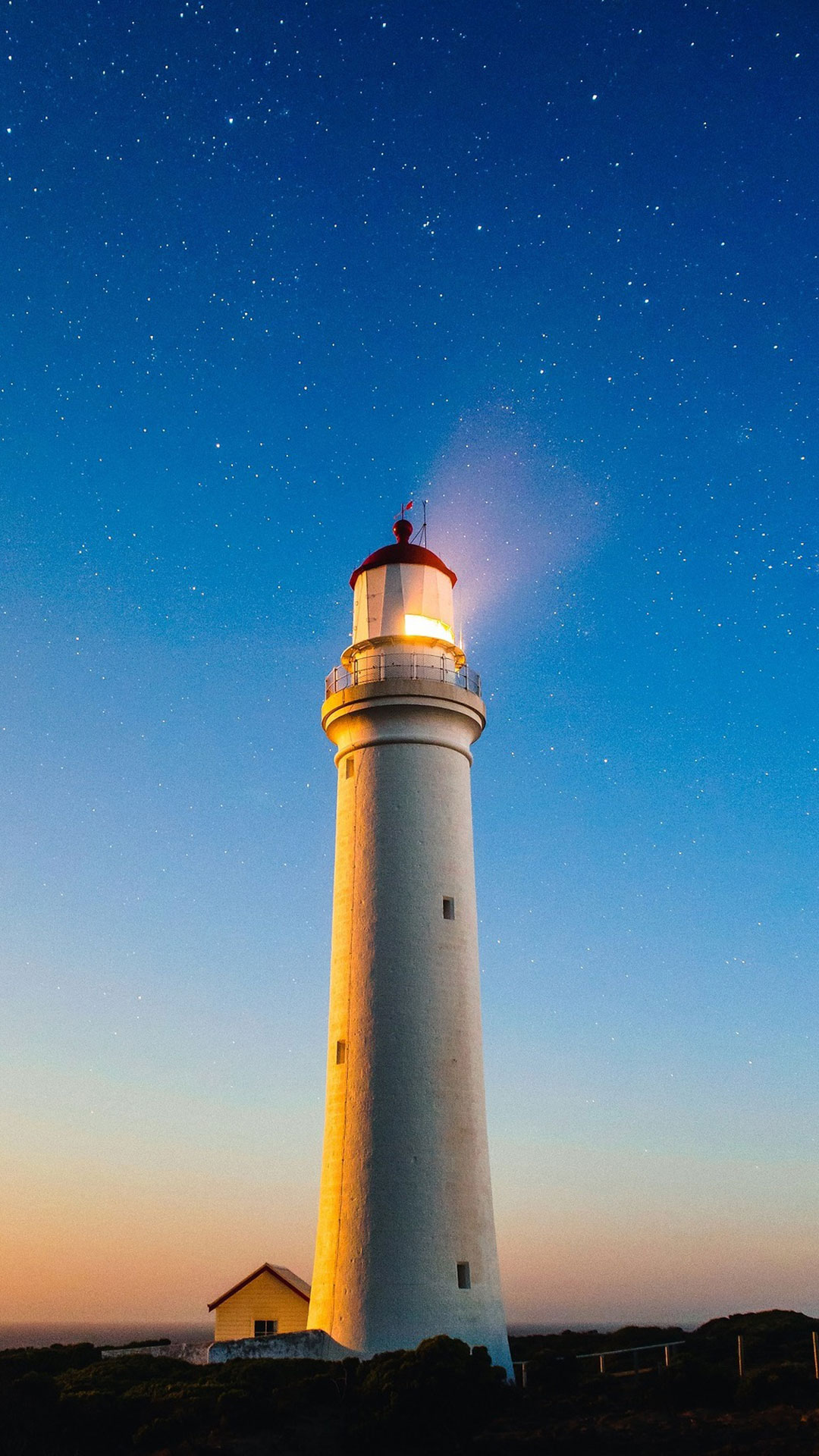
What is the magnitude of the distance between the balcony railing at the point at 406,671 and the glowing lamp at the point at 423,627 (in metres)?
0.50

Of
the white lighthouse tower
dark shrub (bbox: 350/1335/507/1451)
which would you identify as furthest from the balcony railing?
dark shrub (bbox: 350/1335/507/1451)

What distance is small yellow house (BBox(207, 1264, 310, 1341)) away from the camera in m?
26.1

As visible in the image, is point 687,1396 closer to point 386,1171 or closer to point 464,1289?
point 464,1289

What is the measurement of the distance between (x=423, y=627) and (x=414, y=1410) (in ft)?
49.6

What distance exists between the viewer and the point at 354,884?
24391mm

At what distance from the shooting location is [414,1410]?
17516mm

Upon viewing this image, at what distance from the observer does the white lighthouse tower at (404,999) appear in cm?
2139

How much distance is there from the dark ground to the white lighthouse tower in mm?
1601

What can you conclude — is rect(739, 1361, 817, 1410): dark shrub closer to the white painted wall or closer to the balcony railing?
the white painted wall

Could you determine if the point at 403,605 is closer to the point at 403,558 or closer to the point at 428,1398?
the point at 403,558

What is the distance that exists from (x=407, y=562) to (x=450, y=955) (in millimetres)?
8859

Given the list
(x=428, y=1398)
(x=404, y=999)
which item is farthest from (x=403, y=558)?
(x=428, y=1398)

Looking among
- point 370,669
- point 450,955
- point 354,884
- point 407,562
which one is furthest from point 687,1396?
point 407,562

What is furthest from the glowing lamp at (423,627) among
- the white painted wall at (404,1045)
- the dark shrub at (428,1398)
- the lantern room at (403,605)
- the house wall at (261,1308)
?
the house wall at (261,1308)
